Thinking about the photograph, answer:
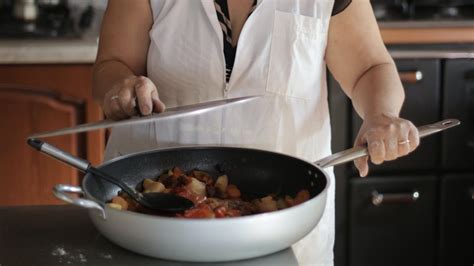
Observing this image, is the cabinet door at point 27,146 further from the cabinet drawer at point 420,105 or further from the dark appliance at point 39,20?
the cabinet drawer at point 420,105

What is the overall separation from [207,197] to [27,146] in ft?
3.66

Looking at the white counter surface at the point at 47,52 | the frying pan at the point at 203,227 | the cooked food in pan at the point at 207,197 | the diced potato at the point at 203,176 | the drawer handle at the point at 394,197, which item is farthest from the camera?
the drawer handle at the point at 394,197

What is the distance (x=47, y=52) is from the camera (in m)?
1.79

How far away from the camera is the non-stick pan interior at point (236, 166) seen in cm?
93

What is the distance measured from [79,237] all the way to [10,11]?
56.4 inches

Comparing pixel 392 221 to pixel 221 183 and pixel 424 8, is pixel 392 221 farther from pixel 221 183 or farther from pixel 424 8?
pixel 221 183

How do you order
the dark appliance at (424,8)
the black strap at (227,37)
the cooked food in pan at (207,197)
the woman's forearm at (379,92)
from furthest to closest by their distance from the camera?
1. the dark appliance at (424,8)
2. the black strap at (227,37)
3. the woman's forearm at (379,92)
4. the cooked food in pan at (207,197)

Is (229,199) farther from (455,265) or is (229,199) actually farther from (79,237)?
(455,265)

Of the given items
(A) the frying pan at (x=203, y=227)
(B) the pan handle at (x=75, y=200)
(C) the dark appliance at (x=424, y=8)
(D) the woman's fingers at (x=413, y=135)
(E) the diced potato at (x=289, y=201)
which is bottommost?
(C) the dark appliance at (x=424, y=8)

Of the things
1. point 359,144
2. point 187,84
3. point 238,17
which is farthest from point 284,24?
point 359,144

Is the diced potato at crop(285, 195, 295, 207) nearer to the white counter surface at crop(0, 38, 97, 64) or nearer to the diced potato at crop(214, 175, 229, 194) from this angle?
the diced potato at crop(214, 175, 229, 194)

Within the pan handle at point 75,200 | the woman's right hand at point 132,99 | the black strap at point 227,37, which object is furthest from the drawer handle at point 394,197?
the pan handle at point 75,200

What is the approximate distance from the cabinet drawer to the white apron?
0.84 m

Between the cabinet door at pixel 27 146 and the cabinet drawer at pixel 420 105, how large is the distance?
77cm
